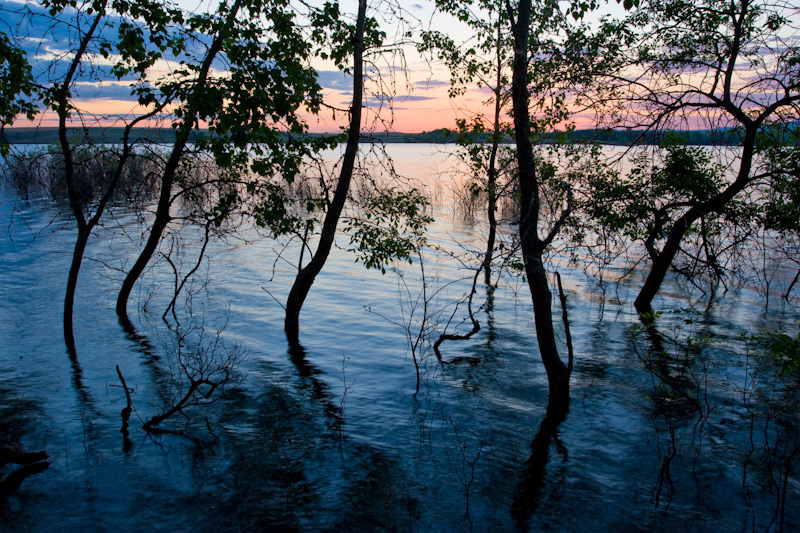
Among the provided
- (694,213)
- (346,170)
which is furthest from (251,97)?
(694,213)

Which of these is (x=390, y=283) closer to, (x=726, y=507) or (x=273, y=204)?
(x=273, y=204)

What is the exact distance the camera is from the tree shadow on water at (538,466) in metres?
8.30

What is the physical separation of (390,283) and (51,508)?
53.0 feet

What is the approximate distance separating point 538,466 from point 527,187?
466cm

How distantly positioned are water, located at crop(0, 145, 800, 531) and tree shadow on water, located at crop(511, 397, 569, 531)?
0.17ft

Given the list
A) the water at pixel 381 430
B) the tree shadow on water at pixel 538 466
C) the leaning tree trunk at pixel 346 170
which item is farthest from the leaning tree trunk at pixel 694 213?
the leaning tree trunk at pixel 346 170

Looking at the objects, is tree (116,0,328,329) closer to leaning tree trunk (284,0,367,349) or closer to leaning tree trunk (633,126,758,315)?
leaning tree trunk (284,0,367,349)

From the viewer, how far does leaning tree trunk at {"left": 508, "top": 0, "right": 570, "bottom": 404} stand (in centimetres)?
966

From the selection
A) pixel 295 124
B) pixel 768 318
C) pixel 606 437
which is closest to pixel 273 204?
pixel 295 124

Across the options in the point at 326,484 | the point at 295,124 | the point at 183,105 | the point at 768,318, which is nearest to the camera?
the point at 326,484

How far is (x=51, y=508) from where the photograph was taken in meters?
7.90

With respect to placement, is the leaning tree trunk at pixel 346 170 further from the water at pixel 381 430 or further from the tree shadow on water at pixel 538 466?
the tree shadow on water at pixel 538 466

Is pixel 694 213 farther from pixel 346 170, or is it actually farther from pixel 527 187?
pixel 346 170

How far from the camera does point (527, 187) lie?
10164 millimetres
